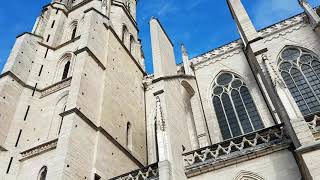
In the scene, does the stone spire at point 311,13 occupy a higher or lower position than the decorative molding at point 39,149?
higher

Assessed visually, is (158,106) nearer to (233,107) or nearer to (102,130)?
(102,130)

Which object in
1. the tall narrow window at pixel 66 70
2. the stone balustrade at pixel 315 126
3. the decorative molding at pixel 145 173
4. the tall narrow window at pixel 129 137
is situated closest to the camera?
the stone balustrade at pixel 315 126

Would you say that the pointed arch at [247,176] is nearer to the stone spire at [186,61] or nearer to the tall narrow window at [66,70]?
the stone spire at [186,61]

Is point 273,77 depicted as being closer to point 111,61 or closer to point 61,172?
point 61,172

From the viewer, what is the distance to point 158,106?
970cm

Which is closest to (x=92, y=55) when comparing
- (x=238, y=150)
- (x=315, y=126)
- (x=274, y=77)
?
(x=238, y=150)

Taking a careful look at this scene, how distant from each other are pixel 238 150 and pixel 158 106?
2.75 m

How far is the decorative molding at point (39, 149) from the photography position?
10961 millimetres

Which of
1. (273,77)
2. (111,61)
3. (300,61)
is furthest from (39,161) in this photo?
(300,61)

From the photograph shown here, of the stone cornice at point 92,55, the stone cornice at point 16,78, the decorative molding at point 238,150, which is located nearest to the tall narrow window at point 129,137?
the stone cornice at point 92,55

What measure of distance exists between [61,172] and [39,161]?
7.28 feet

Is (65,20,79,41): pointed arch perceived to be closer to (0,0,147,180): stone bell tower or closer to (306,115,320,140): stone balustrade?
(0,0,147,180): stone bell tower

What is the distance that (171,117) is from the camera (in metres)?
9.88

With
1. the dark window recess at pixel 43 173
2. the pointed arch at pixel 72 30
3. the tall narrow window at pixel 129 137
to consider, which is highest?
the pointed arch at pixel 72 30
